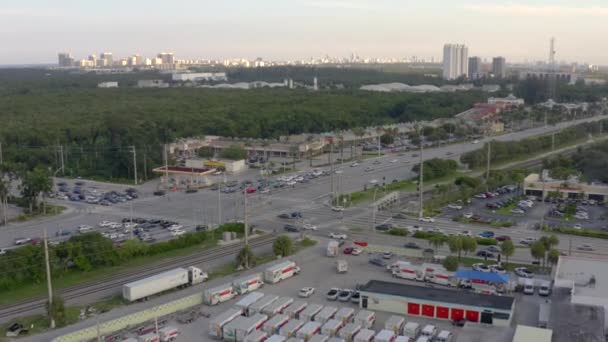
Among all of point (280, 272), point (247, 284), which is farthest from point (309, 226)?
point (247, 284)

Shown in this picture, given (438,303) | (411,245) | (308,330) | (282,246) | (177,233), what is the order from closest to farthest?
1. (308,330)
2. (438,303)
3. (282,246)
4. (411,245)
5. (177,233)

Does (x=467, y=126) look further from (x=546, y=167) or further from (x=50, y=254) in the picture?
(x=50, y=254)

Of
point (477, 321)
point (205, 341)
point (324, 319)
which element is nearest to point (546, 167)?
point (477, 321)

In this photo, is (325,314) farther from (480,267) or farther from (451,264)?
(480,267)

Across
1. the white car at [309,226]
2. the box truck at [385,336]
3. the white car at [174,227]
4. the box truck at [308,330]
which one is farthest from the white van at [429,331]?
the white car at [174,227]

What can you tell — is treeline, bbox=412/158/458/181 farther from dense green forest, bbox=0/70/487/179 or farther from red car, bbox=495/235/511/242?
dense green forest, bbox=0/70/487/179

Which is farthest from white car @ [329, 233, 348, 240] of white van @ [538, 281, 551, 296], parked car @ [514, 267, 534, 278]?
white van @ [538, 281, 551, 296]

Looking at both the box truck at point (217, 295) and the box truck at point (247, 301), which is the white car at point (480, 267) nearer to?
the box truck at point (247, 301)
